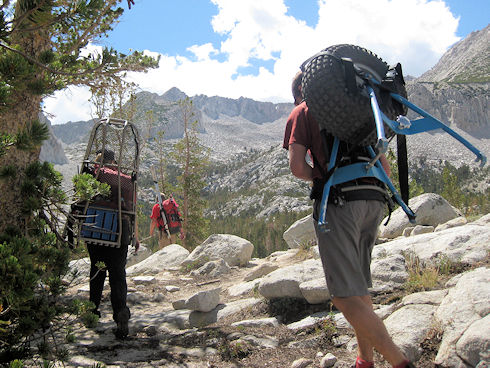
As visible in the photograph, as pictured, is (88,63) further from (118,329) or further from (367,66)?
(367,66)

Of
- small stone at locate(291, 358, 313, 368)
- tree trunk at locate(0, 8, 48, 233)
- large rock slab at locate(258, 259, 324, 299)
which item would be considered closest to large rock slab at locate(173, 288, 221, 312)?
large rock slab at locate(258, 259, 324, 299)

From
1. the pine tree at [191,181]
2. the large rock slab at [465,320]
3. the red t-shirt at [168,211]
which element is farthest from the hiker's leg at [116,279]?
the pine tree at [191,181]

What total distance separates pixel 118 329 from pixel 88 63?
308 cm

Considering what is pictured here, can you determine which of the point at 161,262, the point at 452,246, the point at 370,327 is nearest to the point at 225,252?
the point at 161,262

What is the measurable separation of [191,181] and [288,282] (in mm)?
14595

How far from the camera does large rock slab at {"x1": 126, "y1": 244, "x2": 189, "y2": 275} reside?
885 cm

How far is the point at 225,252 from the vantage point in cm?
909

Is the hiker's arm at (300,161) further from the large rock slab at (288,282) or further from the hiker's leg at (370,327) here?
the large rock slab at (288,282)

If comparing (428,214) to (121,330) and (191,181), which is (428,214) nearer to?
(121,330)

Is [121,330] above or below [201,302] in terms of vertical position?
above

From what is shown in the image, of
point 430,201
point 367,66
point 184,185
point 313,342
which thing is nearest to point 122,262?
point 313,342

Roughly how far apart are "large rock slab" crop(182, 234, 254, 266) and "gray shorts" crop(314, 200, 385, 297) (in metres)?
6.68

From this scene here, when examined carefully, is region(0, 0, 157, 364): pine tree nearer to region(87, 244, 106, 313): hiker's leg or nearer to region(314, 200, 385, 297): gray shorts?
region(87, 244, 106, 313): hiker's leg

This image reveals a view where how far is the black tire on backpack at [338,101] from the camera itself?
2.21 m
